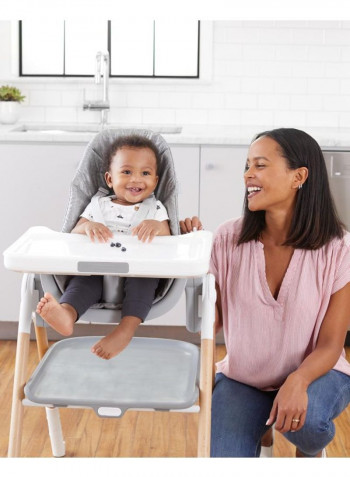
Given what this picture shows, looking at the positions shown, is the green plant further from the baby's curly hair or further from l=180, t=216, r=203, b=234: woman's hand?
l=180, t=216, r=203, b=234: woman's hand

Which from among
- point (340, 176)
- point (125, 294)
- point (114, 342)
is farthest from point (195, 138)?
point (114, 342)

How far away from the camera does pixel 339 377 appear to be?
78.3 inches

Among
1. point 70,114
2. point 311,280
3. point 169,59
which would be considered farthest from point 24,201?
point 311,280

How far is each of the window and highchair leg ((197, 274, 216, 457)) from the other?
2404mm

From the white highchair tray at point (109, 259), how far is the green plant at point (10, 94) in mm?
2183

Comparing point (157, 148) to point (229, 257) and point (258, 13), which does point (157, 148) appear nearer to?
point (229, 257)

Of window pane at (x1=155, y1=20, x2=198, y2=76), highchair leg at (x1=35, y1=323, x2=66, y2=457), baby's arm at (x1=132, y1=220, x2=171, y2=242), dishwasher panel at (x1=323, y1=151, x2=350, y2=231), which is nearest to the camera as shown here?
baby's arm at (x1=132, y1=220, x2=171, y2=242)

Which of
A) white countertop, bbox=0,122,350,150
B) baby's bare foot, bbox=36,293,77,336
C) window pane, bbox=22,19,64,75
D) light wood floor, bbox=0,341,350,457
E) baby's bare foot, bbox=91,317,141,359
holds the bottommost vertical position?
light wood floor, bbox=0,341,350,457

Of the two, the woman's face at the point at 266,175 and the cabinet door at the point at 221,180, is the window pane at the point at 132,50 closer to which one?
the cabinet door at the point at 221,180

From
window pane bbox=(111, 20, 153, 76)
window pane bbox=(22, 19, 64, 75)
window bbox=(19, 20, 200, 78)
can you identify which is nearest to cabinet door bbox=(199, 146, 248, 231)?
window bbox=(19, 20, 200, 78)

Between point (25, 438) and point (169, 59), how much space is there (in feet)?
7.20

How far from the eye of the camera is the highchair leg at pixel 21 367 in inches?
Result: 74.7

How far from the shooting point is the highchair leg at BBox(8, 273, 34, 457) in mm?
1898

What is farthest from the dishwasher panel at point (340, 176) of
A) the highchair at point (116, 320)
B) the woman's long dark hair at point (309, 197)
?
the woman's long dark hair at point (309, 197)
